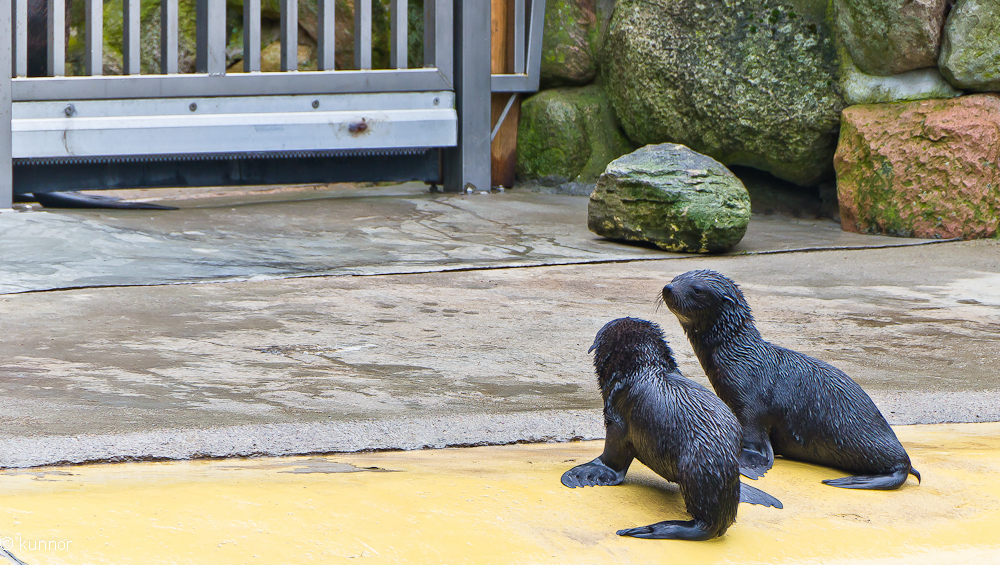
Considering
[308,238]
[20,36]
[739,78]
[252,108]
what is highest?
[20,36]

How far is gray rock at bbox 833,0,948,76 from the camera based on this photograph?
7.01m

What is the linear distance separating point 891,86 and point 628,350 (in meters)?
5.69

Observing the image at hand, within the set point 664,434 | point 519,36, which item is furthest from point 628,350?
point 519,36

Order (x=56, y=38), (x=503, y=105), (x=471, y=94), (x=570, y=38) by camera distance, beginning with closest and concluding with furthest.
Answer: (x=56, y=38)
(x=471, y=94)
(x=570, y=38)
(x=503, y=105)

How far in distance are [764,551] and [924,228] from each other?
18.3 feet

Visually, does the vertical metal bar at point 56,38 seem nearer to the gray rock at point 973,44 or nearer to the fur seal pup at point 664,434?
the fur seal pup at point 664,434

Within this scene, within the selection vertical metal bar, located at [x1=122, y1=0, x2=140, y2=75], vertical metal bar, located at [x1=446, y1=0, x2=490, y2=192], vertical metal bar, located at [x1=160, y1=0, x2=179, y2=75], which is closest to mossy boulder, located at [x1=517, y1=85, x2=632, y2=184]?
vertical metal bar, located at [x1=446, y1=0, x2=490, y2=192]

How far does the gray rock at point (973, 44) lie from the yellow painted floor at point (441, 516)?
499 centimetres

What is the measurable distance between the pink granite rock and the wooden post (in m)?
2.88

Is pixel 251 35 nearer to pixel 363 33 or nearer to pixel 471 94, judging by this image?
pixel 363 33

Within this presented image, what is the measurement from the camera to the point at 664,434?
231 cm

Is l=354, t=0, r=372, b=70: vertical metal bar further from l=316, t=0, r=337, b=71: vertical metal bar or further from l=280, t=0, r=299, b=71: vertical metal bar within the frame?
l=280, t=0, r=299, b=71: vertical metal bar

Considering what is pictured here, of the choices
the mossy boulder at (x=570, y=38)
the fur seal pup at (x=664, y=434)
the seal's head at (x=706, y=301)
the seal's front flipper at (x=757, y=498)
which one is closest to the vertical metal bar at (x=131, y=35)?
the mossy boulder at (x=570, y=38)

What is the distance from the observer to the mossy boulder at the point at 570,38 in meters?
8.98
